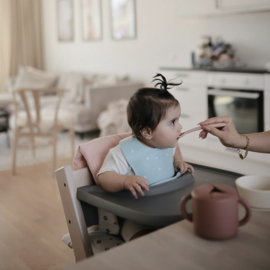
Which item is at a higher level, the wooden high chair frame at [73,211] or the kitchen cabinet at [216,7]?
the kitchen cabinet at [216,7]

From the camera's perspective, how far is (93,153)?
125 cm

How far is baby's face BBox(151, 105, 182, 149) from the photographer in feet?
3.89

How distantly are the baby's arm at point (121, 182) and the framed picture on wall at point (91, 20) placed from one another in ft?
16.0

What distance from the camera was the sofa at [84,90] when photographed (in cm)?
477

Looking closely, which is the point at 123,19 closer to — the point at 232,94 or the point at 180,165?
the point at 232,94

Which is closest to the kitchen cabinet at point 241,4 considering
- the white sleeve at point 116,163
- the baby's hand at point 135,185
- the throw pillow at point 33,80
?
the white sleeve at point 116,163

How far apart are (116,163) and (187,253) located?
54 centimetres

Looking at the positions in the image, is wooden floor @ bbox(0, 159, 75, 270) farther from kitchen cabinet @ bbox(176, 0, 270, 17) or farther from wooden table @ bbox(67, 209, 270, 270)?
kitchen cabinet @ bbox(176, 0, 270, 17)

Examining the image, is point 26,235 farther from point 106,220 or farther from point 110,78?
point 110,78

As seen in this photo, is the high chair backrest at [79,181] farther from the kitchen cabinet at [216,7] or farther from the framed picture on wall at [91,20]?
the framed picture on wall at [91,20]

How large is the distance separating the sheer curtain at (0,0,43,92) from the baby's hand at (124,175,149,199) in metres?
6.51

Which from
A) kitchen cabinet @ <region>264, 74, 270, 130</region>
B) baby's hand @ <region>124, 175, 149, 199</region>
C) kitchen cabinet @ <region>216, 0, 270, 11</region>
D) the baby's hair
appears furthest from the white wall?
baby's hand @ <region>124, 175, 149, 199</region>

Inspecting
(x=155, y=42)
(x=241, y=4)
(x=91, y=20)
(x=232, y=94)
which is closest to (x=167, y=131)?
(x=232, y=94)

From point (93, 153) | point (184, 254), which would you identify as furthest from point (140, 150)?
point (184, 254)
